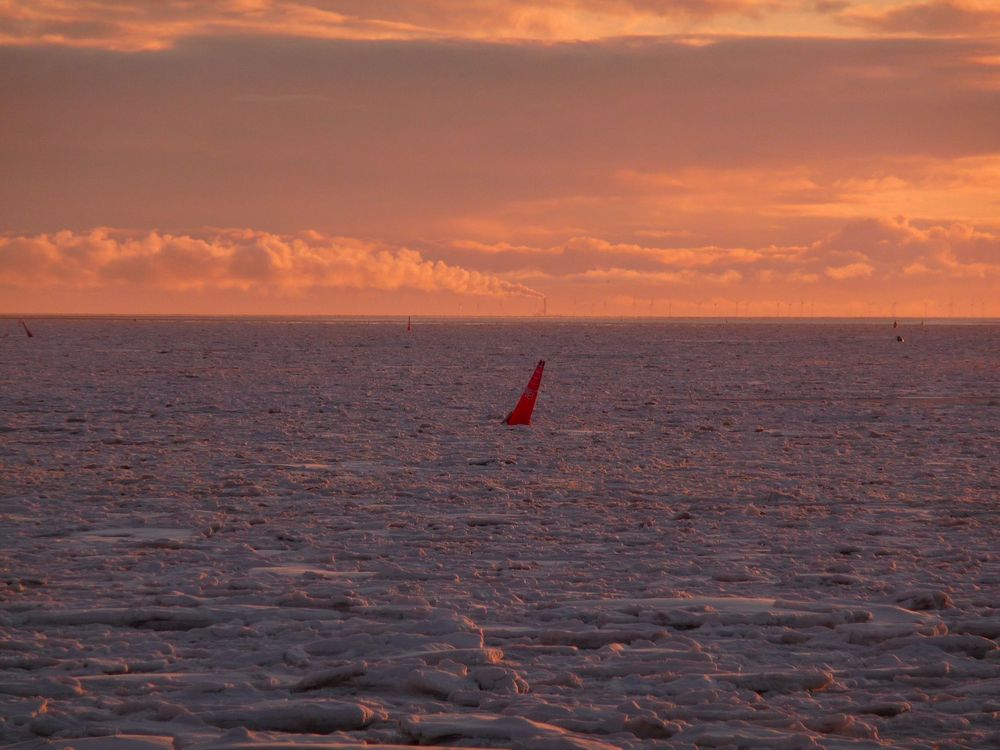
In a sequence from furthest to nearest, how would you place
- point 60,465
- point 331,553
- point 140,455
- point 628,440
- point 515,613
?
point 628,440 → point 140,455 → point 60,465 → point 331,553 → point 515,613

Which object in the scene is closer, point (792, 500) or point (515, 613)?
point (515, 613)

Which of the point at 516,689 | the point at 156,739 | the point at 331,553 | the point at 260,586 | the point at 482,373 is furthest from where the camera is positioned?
the point at 482,373

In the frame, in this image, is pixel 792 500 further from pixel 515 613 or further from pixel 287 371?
Answer: pixel 287 371

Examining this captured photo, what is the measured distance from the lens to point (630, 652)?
6730mm

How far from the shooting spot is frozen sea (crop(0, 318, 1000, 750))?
5590 millimetres

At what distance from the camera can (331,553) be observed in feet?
31.2

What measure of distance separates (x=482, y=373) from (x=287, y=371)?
6.06 m

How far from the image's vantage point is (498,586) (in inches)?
328

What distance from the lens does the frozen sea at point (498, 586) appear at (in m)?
5.59

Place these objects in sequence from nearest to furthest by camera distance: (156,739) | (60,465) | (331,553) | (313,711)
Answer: (156,739), (313,711), (331,553), (60,465)

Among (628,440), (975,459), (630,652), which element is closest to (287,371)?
(628,440)

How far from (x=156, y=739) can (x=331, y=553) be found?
4330mm

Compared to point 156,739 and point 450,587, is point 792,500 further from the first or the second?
point 156,739

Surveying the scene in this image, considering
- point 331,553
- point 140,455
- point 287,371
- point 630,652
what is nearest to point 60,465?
point 140,455
